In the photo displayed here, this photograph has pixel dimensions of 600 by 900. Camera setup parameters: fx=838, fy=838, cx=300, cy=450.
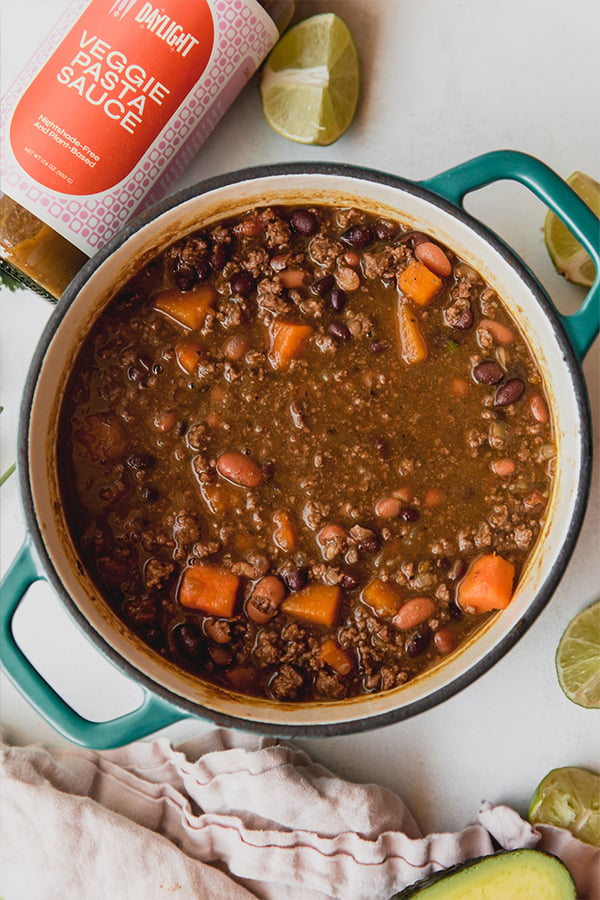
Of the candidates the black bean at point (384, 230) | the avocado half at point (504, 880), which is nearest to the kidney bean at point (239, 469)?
the black bean at point (384, 230)

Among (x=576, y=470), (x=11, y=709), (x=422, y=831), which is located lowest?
(x=11, y=709)

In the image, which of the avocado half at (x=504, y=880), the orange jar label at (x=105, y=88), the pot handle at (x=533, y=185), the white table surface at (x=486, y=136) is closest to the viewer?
the pot handle at (x=533, y=185)

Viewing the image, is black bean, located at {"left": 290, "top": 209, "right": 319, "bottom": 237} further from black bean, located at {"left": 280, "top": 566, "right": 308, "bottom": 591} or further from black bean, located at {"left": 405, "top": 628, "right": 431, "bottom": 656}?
black bean, located at {"left": 405, "top": 628, "right": 431, "bottom": 656}

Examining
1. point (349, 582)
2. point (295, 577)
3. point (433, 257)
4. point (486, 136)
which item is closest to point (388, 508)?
point (349, 582)

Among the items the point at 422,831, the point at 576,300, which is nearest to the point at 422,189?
the point at 576,300

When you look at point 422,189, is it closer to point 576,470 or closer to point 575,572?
point 576,470

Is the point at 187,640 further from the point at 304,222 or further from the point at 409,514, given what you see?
the point at 304,222

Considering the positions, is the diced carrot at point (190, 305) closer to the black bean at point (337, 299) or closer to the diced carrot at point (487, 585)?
the black bean at point (337, 299)
